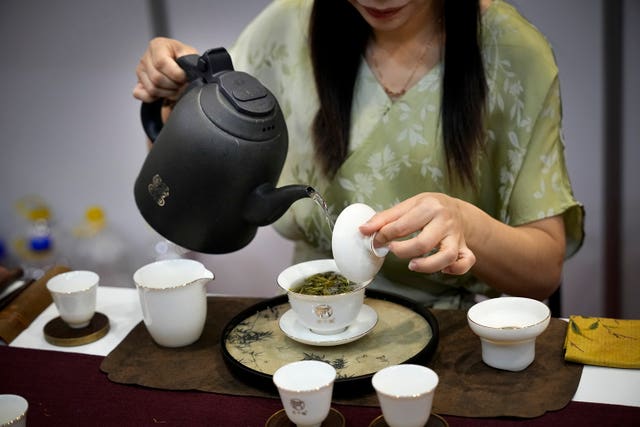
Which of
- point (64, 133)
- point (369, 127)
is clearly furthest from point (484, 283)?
point (64, 133)

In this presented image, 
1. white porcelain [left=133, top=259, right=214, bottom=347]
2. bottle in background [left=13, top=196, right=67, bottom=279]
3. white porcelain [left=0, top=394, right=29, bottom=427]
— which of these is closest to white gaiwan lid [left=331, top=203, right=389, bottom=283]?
white porcelain [left=133, top=259, right=214, bottom=347]

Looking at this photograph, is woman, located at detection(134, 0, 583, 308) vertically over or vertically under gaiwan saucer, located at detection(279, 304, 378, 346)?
over

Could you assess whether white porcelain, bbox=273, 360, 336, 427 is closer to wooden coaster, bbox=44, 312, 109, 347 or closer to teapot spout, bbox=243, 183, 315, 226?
teapot spout, bbox=243, 183, 315, 226

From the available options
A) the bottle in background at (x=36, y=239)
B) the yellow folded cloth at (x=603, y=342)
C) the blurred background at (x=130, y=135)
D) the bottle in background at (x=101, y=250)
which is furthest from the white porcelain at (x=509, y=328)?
the bottle in background at (x=36, y=239)

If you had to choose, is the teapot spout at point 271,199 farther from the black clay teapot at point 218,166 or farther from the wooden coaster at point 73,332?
the wooden coaster at point 73,332

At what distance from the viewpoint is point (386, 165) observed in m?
1.58

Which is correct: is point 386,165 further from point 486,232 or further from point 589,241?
point 589,241

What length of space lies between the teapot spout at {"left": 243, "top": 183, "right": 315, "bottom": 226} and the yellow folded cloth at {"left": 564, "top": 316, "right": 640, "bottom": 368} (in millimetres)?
498

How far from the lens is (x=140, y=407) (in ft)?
3.66

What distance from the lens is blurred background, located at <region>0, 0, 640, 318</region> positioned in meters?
2.33

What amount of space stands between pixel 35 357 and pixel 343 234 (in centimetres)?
66

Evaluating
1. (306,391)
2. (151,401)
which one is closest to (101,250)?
(151,401)

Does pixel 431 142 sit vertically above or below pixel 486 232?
above

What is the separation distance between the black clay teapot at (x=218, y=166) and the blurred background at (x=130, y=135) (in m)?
1.46
